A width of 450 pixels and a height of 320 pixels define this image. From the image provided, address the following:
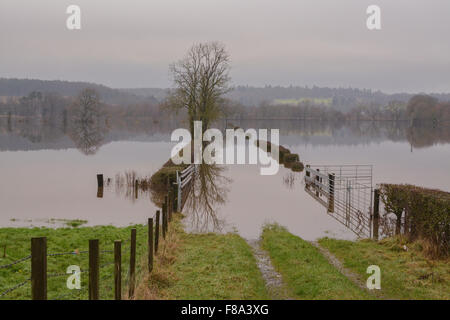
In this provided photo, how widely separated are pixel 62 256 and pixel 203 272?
4231mm

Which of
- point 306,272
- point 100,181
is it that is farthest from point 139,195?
point 306,272

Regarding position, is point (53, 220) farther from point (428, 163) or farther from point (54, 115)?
point (54, 115)

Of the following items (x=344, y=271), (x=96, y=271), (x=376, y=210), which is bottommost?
(x=344, y=271)

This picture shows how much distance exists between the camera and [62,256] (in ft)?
41.4

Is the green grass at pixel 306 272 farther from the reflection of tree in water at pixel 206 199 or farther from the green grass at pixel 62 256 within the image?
the green grass at pixel 62 256

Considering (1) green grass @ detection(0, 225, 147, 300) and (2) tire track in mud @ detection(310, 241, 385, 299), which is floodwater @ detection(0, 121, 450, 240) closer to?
(2) tire track in mud @ detection(310, 241, 385, 299)

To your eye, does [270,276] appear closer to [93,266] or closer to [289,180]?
[93,266]

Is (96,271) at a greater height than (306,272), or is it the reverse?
(96,271)

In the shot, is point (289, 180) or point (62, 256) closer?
point (62, 256)

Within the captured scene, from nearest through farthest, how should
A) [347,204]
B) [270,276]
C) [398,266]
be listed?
[270,276] < [398,266] < [347,204]

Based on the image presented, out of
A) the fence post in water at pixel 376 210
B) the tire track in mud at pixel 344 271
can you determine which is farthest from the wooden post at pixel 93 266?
the fence post in water at pixel 376 210

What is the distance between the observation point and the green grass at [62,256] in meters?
9.85

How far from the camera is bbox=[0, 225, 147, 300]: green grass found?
32.3ft

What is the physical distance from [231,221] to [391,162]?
3559cm
